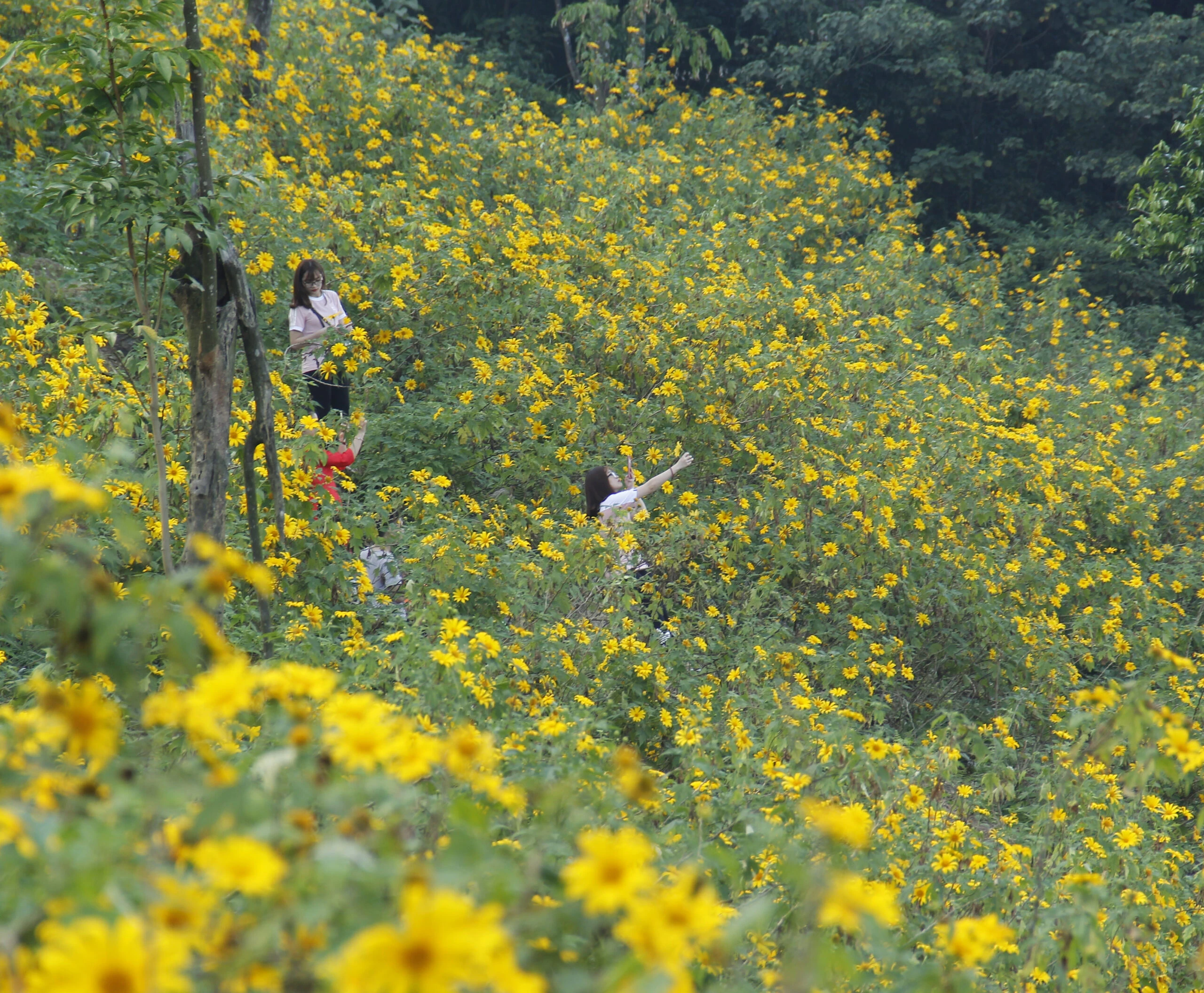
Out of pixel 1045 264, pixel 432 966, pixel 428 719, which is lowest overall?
pixel 1045 264

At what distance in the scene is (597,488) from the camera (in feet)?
16.2

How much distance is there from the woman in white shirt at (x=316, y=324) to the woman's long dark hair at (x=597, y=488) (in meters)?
1.19

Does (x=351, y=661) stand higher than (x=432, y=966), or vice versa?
(x=432, y=966)

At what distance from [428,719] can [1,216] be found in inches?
198

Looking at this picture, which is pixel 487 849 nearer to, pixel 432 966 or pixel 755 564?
pixel 432 966

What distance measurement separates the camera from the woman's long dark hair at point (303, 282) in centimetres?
515

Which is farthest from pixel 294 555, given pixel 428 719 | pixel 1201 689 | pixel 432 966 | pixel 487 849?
pixel 1201 689

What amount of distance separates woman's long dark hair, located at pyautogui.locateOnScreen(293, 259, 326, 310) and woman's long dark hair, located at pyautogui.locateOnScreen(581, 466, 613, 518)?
159 cm

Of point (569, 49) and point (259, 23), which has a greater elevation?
point (259, 23)

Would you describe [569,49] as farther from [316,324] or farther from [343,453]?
[343,453]

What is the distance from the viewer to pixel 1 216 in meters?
5.90

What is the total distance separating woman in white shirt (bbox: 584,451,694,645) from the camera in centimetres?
459

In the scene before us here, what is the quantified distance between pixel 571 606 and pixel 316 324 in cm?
200

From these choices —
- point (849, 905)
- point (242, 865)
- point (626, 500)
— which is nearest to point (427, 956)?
point (242, 865)
